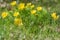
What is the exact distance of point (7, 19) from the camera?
3.88 m

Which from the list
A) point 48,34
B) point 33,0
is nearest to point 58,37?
point 48,34

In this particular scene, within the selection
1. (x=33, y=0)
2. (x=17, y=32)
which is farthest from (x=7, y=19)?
(x=33, y=0)

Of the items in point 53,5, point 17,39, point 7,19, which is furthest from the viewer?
point 53,5

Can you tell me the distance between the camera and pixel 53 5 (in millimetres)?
4520

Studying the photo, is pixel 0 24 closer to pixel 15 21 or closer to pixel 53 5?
pixel 15 21

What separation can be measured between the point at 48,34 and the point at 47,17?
0.36 meters

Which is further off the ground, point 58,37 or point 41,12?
point 41,12

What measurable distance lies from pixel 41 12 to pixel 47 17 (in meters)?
0.12

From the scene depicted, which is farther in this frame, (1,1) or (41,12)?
(1,1)

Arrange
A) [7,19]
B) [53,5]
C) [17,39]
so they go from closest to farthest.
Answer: [17,39] < [7,19] < [53,5]

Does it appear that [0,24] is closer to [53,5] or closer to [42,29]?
[42,29]

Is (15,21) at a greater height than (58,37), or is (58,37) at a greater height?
(15,21)

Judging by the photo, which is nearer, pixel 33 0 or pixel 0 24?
pixel 0 24

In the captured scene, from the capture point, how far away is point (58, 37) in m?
3.65
